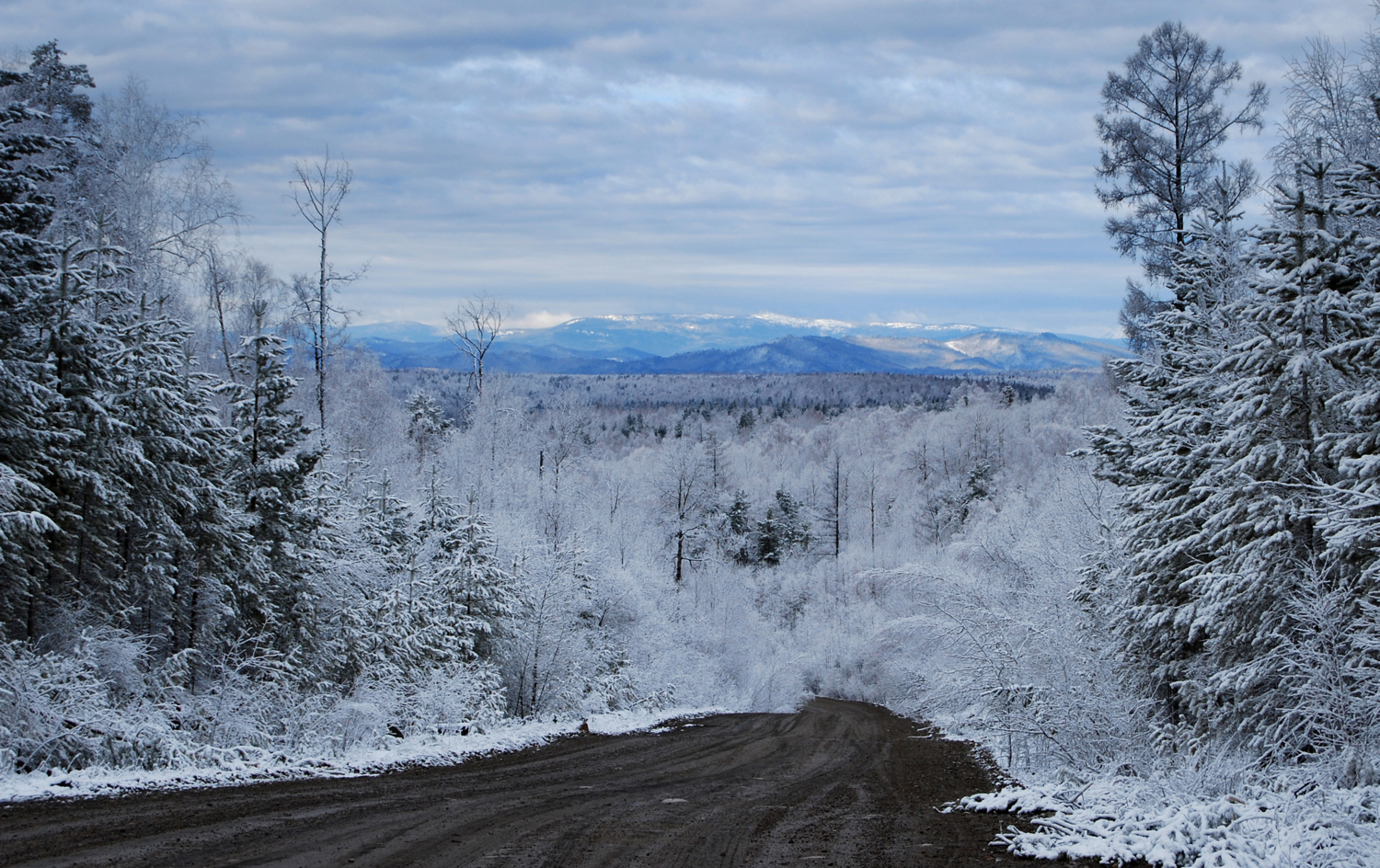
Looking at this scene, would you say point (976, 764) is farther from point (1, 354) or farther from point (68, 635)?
point (1, 354)

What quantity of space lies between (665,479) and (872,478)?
24130mm

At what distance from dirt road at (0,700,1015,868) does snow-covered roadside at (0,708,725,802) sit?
1.63 feet

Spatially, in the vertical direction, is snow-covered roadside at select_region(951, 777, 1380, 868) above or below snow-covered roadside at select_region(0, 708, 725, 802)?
above

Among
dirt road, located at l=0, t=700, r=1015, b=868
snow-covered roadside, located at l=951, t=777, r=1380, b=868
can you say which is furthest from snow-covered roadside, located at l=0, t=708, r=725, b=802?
snow-covered roadside, located at l=951, t=777, r=1380, b=868

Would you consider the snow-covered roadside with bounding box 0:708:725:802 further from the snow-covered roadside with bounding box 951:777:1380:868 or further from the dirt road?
the snow-covered roadside with bounding box 951:777:1380:868

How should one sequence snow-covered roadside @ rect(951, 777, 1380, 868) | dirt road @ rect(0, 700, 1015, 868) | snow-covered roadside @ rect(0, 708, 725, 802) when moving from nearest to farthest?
snow-covered roadside @ rect(951, 777, 1380, 868) → dirt road @ rect(0, 700, 1015, 868) → snow-covered roadside @ rect(0, 708, 725, 802)

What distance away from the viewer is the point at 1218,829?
6.63m

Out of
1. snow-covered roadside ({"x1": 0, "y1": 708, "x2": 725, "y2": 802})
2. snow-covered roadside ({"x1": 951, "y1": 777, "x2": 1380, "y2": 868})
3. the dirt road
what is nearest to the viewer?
snow-covered roadside ({"x1": 951, "y1": 777, "x2": 1380, "y2": 868})

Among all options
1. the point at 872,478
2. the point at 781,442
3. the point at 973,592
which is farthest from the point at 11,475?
the point at 781,442

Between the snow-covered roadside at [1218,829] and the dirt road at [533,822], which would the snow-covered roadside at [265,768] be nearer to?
the dirt road at [533,822]

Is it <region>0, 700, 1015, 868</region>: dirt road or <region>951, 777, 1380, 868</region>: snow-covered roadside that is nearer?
<region>951, 777, 1380, 868</region>: snow-covered roadside

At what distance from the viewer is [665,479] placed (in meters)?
46.0

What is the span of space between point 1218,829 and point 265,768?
10.2 m

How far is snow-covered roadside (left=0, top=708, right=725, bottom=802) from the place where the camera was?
29.5ft
